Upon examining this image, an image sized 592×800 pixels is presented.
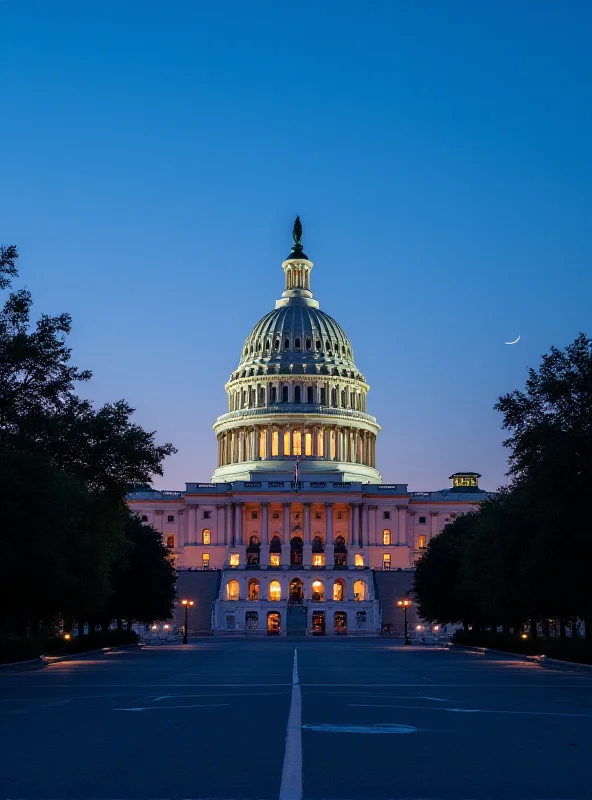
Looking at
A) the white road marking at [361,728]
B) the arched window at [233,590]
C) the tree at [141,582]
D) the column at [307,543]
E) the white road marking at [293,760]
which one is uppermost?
the column at [307,543]

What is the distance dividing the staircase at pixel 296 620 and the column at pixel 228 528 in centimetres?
3054

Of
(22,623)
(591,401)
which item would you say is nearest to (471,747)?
(591,401)

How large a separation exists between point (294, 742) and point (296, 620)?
5671 inches

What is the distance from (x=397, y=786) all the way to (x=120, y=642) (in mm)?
85493

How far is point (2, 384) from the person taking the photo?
55.3m

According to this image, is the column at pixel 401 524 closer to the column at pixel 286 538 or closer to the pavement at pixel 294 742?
the column at pixel 286 538

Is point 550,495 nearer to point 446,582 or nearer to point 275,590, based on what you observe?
point 446,582

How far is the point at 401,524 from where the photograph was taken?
198 meters

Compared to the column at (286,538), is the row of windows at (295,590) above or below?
below

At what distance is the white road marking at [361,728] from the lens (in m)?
19.7

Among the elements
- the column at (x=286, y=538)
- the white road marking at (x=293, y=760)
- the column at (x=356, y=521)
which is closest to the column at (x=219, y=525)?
the column at (x=286, y=538)

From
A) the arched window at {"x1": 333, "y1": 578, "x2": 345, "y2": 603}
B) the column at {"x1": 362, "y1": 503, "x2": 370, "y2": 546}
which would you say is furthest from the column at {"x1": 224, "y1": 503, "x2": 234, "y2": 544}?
the column at {"x1": 362, "y1": 503, "x2": 370, "y2": 546}

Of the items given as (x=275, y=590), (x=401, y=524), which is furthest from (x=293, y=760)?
(x=401, y=524)

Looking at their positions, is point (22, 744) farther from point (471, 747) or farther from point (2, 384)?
point (2, 384)
